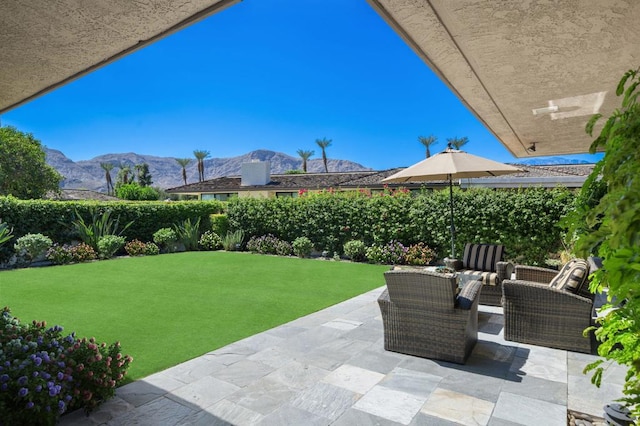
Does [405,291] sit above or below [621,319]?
below

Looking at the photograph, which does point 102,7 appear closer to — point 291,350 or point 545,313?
point 291,350

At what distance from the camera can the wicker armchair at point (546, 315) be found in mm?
4199

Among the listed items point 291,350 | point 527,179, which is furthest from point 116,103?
point 291,350

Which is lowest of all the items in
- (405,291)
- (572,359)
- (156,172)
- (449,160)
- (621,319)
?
(572,359)

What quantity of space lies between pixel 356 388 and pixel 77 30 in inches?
139

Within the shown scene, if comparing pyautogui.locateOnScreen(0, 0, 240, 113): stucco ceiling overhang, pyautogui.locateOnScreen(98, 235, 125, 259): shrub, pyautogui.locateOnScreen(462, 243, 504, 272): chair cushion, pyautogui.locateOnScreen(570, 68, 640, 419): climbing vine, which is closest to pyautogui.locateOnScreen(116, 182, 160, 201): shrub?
pyautogui.locateOnScreen(98, 235, 125, 259): shrub

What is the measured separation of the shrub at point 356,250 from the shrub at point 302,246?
147 centimetres

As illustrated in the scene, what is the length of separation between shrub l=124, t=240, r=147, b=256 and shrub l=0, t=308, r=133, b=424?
34.0ft

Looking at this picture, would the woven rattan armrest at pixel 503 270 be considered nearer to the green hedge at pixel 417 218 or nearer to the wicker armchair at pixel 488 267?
the wicker armchair at pixel 488 267

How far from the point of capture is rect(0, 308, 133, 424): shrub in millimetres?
2605

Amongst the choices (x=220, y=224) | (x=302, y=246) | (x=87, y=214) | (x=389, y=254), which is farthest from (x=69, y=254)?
(x=389, y=254)

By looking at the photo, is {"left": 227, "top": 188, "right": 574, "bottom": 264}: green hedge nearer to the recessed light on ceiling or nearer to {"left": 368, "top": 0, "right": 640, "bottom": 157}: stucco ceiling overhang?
the recessed light on ceiling

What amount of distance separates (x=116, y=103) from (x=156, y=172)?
374 feet

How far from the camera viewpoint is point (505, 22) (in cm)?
243
